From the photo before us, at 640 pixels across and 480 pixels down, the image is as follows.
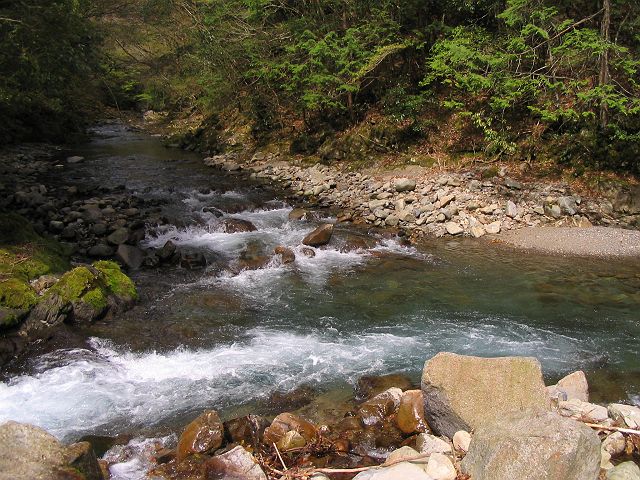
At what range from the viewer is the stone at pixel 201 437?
6.00 m

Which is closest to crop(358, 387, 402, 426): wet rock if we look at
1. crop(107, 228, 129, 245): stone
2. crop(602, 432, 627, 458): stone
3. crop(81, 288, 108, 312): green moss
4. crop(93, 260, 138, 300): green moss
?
crop(602, 432, 627, 458): stone

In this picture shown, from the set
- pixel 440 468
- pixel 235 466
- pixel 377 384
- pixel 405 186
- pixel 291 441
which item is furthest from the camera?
pixel 405 186

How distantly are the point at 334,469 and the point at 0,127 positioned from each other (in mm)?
21802

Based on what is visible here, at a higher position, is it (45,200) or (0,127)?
(0,127)

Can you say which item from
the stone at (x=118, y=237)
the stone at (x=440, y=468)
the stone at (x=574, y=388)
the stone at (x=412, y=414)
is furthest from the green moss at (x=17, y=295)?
the stone at (x=574, y=388)

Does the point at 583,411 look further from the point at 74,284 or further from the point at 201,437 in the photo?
the point at 74,284

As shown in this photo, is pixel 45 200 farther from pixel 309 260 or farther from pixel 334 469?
pixel 334 469

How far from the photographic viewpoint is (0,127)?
2128 cm

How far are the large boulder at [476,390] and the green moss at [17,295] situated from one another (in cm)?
725

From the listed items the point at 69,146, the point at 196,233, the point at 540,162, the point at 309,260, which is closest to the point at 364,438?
the point at 309,260

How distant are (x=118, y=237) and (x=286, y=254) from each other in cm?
445

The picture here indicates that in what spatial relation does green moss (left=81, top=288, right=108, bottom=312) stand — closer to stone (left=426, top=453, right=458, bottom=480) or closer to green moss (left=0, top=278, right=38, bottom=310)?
green moss (left=0, top=278, right=38, bottom=310)

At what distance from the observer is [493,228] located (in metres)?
14.6

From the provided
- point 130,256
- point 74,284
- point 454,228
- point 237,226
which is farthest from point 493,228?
point 74,284
